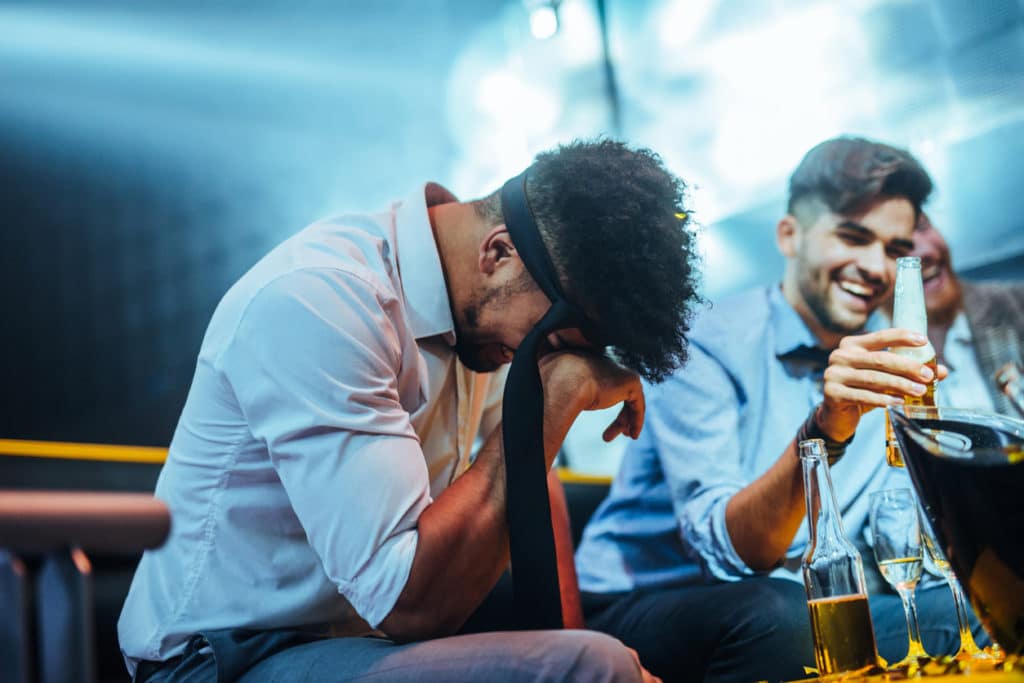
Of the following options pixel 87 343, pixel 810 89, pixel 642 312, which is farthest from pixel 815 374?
pixel 87 343

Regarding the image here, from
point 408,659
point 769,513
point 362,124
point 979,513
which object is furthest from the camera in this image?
point 362,124

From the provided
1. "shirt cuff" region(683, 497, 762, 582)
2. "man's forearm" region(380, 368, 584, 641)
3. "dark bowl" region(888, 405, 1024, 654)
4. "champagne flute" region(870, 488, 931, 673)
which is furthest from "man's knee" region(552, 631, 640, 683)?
"shirt cuff" region(683, 497, 762, 582)

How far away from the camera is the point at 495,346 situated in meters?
1.37

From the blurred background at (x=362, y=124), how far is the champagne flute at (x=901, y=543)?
2.34ft

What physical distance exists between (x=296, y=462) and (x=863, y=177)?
1463mm

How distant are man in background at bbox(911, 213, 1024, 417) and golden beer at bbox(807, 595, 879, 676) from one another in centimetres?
101

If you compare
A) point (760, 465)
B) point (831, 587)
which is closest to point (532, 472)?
point (831, 587)

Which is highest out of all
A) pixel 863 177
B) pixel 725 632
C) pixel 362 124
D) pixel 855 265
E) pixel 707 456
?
pixel 362 124

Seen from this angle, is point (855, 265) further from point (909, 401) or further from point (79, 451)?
point (79, 451)

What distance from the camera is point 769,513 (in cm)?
160

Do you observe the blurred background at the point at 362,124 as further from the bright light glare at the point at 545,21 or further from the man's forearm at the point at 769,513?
the man's forearm at the point at 769,513

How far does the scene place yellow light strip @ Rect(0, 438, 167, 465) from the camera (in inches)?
70.6

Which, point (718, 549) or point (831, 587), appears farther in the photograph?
point (718, 549)

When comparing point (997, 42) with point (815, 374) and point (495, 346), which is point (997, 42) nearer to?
point (815, 374)
